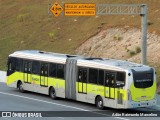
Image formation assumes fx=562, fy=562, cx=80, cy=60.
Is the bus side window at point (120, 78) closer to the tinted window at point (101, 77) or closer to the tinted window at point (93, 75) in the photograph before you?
the tinted window at point (101, 77)

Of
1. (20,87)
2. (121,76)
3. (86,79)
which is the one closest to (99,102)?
(86,79)

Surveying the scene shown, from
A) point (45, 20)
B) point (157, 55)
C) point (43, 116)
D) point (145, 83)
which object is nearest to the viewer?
point (43, 116)

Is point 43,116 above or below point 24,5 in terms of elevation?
below

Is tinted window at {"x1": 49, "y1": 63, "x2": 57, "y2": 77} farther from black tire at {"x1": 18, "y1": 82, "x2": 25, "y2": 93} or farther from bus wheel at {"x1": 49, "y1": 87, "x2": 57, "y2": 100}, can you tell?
black tire at {"x1": 18, "y1": 82, "x2": 25, "y2": 93}

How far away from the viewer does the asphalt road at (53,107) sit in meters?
25.8

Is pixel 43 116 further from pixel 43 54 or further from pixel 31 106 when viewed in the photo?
pixel 43 54

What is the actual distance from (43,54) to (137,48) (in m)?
11.7

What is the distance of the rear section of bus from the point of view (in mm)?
26562

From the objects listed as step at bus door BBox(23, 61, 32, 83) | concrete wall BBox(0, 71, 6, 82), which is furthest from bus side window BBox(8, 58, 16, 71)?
concrete wall BBox(0, 71, 6, 82)

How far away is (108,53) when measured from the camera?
151 feet

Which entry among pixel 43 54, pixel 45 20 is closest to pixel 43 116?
pixel 43 54

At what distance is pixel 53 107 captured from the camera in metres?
28.9

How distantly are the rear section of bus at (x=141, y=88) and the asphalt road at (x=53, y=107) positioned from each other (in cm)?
104

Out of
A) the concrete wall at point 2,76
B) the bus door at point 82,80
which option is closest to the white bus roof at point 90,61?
the bus door at point 82,80
